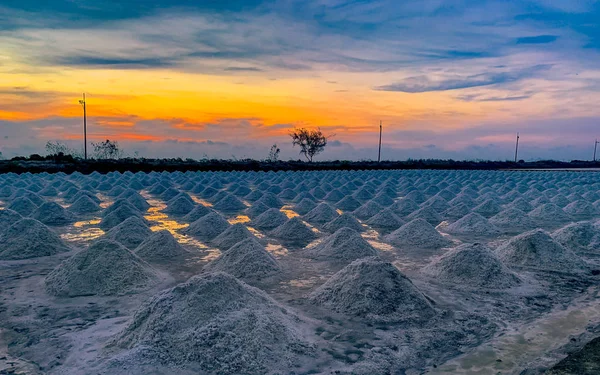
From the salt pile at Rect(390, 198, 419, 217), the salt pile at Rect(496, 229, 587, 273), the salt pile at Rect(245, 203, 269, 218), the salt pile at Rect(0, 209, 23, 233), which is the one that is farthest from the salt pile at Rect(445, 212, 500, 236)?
the salt pile at Rect(0, 209, 23, 233)

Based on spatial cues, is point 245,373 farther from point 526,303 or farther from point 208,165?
point 208,165

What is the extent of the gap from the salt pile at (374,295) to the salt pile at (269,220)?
5.55 meters

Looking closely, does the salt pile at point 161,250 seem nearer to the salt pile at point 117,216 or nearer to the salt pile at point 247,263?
the salt pile at point 247,263

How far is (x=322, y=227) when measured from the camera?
35.2ft

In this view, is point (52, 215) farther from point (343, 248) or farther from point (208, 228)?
point (343, 248)

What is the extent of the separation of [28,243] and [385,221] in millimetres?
7792

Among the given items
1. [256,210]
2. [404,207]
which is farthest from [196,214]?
[404,207]

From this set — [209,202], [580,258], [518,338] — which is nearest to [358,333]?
[518,338]

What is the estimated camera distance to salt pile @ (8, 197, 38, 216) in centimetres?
1184

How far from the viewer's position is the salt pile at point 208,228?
31.2 ft

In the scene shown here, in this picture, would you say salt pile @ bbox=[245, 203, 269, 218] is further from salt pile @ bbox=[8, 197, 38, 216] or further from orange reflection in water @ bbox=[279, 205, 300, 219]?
salt pile @ bbox=[8, 197, 38, 216]

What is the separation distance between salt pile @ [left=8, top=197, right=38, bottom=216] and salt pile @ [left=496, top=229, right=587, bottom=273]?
1158 cm

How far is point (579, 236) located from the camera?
848cm

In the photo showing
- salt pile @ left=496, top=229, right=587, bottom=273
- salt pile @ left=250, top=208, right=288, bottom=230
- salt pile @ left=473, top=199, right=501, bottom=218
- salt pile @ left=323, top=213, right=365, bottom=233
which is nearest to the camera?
salt pile @ left=496, top=229, right=587, bottom=273
